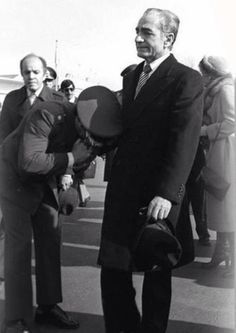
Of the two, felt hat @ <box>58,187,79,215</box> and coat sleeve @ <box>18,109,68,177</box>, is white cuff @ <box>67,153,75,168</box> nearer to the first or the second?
coat sleeve @ <box>18,109,68,177</box>

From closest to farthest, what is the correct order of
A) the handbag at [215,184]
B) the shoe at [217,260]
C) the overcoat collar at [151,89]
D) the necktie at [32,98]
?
1. the overcoat collar at [151,89]
2. the necktie at [32,98]
3. the handbag at [215,184]
4. the shoe at [217,260]

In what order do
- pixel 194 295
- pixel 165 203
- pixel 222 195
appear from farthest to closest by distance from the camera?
pixel 222 195, pixel 194 295, pixel 165 203

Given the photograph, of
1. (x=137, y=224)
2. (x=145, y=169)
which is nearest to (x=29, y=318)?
(x=137, y=224)

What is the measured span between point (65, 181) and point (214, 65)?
6.54 ft

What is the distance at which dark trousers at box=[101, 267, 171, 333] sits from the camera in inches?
119

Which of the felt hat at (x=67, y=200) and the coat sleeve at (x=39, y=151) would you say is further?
the felt hat at (x=67, y=200)

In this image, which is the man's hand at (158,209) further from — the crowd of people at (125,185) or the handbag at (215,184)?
the handbag at (215,184)

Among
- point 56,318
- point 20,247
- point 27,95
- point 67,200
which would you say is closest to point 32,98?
point 27,95

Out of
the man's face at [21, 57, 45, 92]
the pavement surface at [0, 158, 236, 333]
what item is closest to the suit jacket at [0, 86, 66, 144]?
the man's face at [21, 57, 45, 92]

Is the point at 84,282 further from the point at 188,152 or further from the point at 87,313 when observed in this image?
the point at 188,152

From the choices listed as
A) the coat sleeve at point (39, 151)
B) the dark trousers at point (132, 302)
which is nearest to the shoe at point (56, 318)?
the dark trousers at point (132, 302)

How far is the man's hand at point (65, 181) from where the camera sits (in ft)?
10.5

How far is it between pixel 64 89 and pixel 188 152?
5.00m

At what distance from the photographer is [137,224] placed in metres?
2.92
